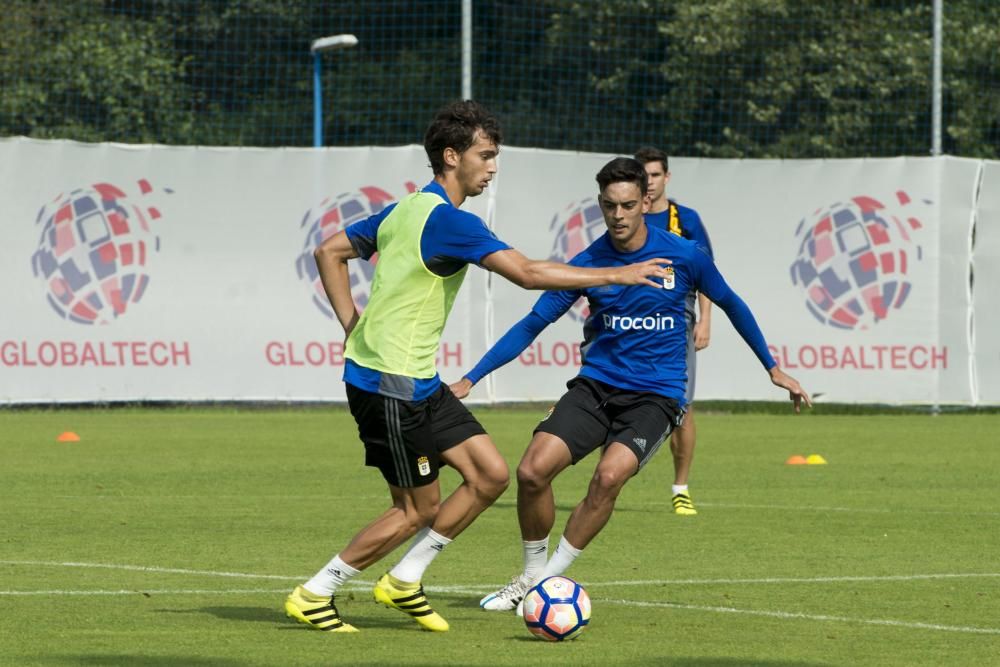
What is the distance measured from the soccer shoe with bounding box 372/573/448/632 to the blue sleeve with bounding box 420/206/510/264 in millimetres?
1323

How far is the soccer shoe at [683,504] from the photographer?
12195 millimetres

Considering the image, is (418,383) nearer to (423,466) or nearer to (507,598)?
(423,466)

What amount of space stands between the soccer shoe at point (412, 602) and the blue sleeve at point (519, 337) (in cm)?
121

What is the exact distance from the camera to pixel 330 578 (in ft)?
24.5

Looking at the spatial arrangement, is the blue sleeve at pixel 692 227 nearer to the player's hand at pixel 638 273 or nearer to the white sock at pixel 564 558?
the white sock at pixel 564 558

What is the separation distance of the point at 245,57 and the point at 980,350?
13908 millimetres

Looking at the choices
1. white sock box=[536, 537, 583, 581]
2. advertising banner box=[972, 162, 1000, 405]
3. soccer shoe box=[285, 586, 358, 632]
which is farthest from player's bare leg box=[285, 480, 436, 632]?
advertising banner box=[972, 162, 1000, 405]

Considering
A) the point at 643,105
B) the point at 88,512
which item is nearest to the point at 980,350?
the point at 643,105

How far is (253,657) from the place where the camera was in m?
6.80

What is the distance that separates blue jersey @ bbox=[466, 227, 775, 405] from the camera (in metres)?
8.51

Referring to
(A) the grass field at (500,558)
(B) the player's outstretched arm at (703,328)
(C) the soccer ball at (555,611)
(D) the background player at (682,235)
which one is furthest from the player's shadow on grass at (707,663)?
(B) the player's outstretched arm at (703,328)

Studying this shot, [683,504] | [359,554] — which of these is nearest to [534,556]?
[359,554]

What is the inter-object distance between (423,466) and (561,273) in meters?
1.00

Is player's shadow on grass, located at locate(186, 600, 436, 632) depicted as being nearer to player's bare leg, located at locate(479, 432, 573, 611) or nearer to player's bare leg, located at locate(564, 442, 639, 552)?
player's bare leg, located at locate(479, 432, 573, 611)
